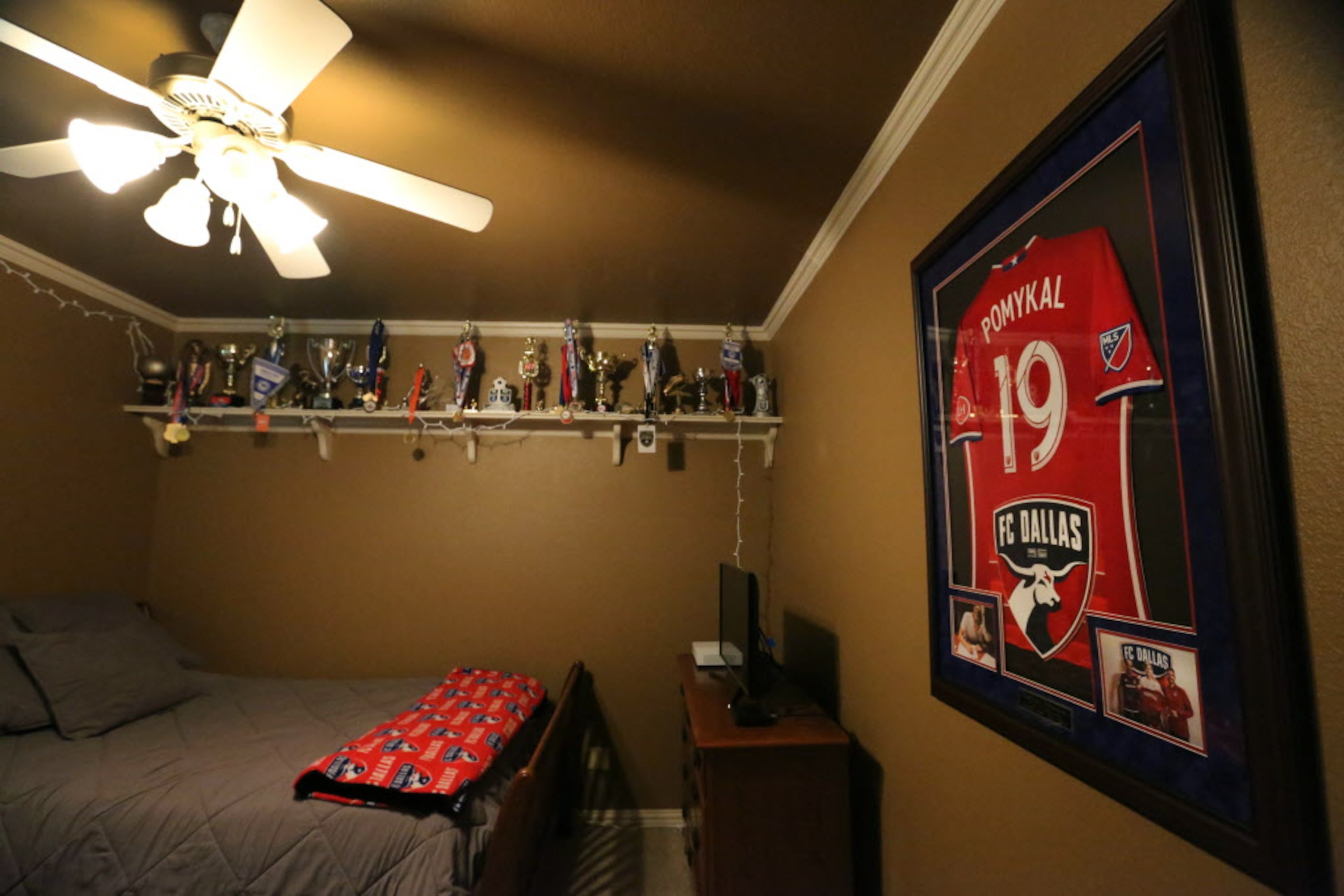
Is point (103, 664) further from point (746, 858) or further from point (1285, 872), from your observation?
point (1285, 872)

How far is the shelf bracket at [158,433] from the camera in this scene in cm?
289

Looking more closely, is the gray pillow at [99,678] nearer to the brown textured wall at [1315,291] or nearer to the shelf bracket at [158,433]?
the shelf bracket at [158,433]

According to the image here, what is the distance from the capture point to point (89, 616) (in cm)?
242

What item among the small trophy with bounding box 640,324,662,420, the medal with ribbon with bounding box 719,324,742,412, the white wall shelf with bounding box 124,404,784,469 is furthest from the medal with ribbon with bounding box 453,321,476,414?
the medal with ribbon with bounding box 719,324,742,412

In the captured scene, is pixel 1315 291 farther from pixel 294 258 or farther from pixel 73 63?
pixel 294 258

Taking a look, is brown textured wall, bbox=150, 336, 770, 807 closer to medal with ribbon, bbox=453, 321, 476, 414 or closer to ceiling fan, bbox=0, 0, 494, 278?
medal with ribbon, bbox=453, 321, 476, 414

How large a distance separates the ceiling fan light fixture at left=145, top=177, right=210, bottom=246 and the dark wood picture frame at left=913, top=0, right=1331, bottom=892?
1.78 meters

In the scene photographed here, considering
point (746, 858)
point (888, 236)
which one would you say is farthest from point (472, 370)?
point (746, 858)

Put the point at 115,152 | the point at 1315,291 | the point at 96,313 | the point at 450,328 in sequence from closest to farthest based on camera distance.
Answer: the point at 1315,291 → the point at 115,152 → the point at 96,313 → the point at 450,328

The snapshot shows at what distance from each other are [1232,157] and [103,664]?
3284 mm

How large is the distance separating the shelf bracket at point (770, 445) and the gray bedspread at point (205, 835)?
73.7 inches

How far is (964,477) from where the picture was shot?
3.75ft

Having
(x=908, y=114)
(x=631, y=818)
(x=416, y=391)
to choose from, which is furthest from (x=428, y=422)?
(x=908, y=114)

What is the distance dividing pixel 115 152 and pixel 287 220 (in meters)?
0.31
